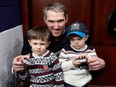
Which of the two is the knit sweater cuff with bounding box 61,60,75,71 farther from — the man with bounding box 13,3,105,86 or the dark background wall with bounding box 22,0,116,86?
the dark background wall with bounding box 22,0,116,86

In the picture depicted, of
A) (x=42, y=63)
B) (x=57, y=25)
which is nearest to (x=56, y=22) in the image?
(x=57, y=25)

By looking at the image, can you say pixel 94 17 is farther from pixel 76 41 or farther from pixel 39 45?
pixel 39 45

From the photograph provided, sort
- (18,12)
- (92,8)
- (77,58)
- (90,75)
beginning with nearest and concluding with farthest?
(77,58) < (90,75) < (18,12) < (92,8)

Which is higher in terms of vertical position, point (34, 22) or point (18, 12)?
point (18, 12)

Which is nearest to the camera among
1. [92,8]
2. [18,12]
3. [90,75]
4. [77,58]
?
[77,58]

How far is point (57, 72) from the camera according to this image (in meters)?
1.40

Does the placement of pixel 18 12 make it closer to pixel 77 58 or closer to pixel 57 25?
pixel 57 25

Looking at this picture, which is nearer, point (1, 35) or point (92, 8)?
point (1, 35)

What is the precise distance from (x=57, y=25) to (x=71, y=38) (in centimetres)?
21

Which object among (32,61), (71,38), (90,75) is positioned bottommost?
(90,75)

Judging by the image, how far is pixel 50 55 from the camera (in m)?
1.42

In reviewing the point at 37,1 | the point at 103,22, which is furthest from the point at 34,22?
the point at 103,22

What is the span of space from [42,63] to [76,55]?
0.73ft

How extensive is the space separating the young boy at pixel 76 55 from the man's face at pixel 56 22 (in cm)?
16
